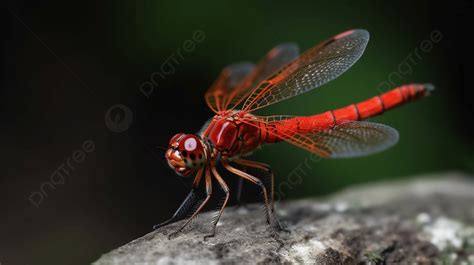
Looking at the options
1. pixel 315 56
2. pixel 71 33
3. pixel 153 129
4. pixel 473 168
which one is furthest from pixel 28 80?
pixel 473 168

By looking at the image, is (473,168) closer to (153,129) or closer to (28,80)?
(153,129)

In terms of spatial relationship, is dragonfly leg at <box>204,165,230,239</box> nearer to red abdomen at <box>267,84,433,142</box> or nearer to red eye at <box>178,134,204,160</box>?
red eye at <box>178,134,204,160</box>

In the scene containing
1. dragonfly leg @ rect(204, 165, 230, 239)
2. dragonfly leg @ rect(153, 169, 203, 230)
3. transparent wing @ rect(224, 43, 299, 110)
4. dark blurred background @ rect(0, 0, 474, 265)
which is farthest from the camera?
dark blurred background @ rect(0, 0, 474, 265)

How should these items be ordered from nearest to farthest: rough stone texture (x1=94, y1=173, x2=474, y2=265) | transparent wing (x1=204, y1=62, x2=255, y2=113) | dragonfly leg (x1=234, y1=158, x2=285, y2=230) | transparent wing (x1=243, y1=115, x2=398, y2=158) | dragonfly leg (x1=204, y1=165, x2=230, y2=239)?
rough stone texture (x1=94, y1=173, x2=474, y2=265) → dragonfly leg (x1=204, y1=165, x2=230, y2=239) → dragonfly leg (x1=234, y1=158, x2=285, y2=230) → transparent wing (x1=243, y1=115, x2=398, y2=158) → transparent wing (x1=204, y1=62, x2=255, y2=113)

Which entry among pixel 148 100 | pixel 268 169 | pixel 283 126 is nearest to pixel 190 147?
pixel 268 169

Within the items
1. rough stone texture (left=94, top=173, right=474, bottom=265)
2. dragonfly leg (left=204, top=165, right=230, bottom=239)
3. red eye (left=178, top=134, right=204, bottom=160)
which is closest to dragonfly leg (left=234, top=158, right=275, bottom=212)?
rough stone texture (left=94, top=173, right=474, bottom=265)
